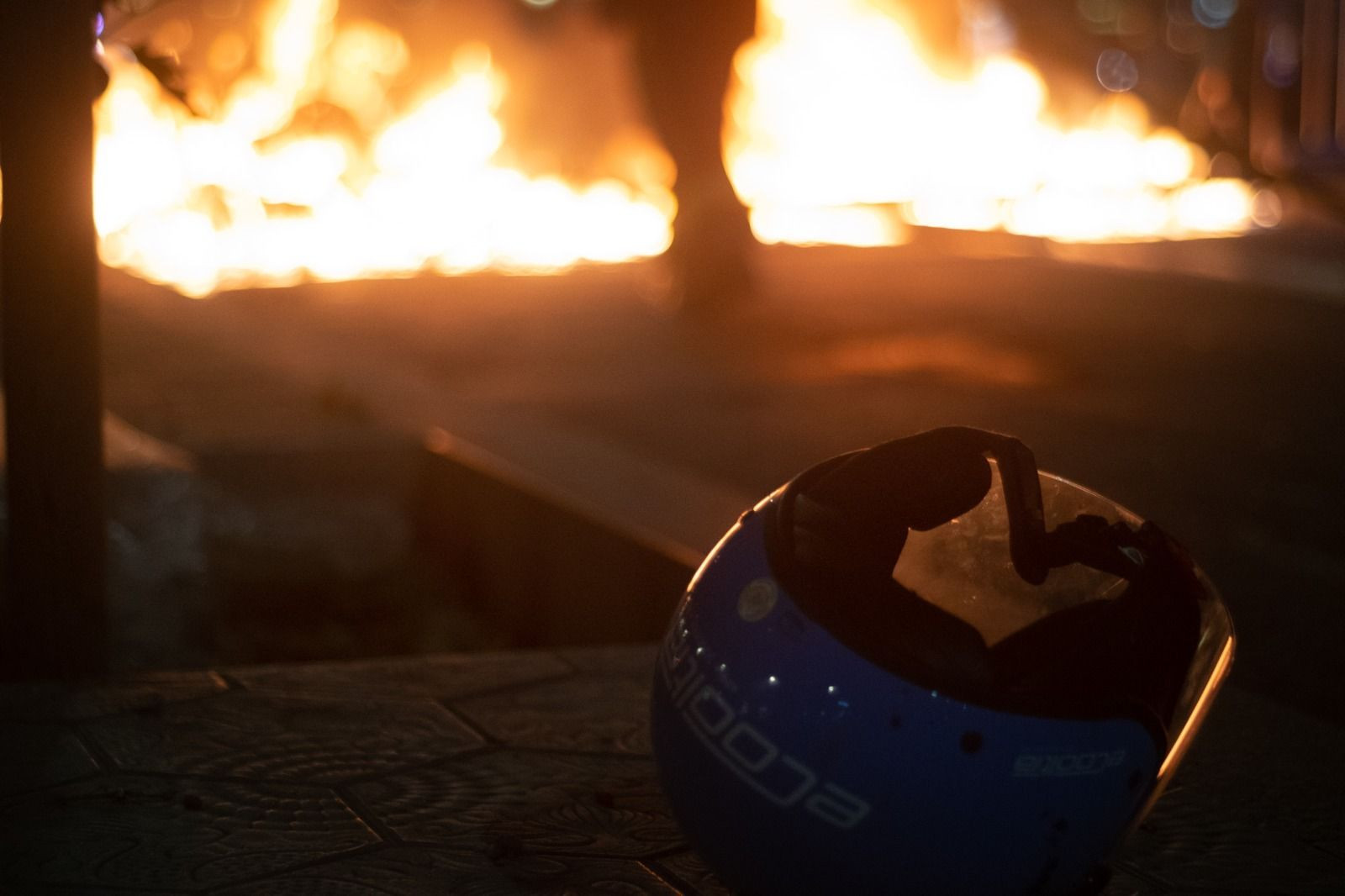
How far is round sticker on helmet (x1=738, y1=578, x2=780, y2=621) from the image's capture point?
9.84 ft

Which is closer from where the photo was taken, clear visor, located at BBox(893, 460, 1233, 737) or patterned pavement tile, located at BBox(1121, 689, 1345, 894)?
clear visor, located at BBox(893, 460, 1233, 737)

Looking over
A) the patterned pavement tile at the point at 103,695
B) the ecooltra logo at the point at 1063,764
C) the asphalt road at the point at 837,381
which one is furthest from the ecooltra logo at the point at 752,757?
the asphalt road at the point at 837,381

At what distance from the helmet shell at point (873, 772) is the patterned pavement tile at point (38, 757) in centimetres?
159

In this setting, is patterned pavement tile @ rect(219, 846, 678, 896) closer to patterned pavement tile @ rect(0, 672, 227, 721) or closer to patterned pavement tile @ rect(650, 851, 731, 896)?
patterned pavement tile @ rect(650, 851, 731, 896)

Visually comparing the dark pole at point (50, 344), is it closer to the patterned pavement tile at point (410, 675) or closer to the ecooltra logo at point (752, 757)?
the patterned pavement tile at point (410, 675)

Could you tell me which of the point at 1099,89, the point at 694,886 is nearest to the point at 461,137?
the point at 1099,89

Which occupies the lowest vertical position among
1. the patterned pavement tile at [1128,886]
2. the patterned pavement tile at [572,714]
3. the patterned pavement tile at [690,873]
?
the patterned pavement tile at [1128,886]

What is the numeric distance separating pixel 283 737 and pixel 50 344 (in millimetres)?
1220

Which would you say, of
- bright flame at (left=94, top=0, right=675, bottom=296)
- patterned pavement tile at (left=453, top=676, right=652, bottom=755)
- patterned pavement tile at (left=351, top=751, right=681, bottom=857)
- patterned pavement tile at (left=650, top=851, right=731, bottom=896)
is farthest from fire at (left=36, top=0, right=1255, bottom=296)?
patterned pavement tile at (left=650, top=851, right=731, bottom=896)

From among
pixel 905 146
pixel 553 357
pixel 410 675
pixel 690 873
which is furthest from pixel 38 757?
pixel 905 146

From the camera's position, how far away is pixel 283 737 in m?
4.10

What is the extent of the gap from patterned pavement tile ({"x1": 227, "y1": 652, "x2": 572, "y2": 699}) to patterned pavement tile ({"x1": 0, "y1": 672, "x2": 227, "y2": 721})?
0.13m

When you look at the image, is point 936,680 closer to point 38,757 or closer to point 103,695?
point 38,757

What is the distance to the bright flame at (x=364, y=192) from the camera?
17625mm
